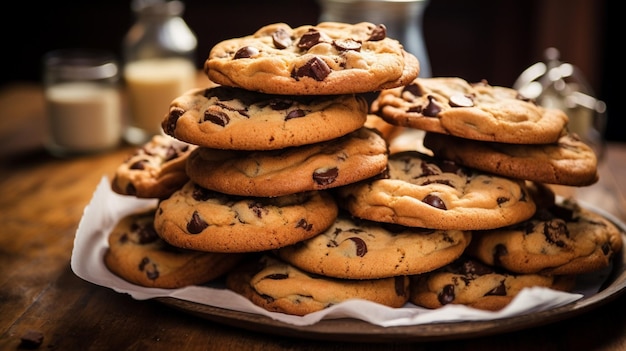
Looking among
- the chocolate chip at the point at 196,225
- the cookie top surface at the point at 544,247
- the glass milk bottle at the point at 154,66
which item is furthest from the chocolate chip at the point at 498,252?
the glass milk bottle at the point at 154,66

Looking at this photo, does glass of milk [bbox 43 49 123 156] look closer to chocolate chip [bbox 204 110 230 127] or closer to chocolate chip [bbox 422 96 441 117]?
chocolate chip [bbox 204 110 230 127]

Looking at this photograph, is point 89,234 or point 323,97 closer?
point 323,97

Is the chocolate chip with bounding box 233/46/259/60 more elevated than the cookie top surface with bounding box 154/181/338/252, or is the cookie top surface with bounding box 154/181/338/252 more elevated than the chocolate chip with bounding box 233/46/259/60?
the chocolate chip with bounding box 233/46/259/60

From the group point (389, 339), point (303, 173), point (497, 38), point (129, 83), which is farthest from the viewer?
point (497, 38)

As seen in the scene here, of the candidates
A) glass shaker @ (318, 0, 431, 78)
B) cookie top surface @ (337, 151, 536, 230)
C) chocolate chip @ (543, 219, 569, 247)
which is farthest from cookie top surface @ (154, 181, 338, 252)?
glass shaker @ (318, 0, 431, 78)

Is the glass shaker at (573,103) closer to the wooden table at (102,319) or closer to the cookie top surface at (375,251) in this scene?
the wooden table at (102,319)

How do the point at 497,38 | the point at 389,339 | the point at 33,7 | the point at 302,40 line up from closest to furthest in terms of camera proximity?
the point at 389,339 → the point at 302,40 → the point at 497,38 → the point at 33,7

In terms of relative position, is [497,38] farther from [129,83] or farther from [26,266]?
[26,266]

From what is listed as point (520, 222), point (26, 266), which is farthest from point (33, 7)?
point (520, 222)
